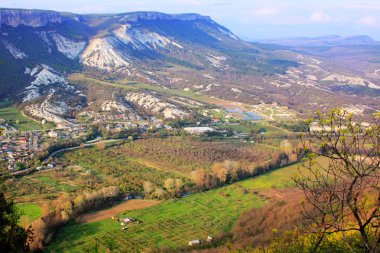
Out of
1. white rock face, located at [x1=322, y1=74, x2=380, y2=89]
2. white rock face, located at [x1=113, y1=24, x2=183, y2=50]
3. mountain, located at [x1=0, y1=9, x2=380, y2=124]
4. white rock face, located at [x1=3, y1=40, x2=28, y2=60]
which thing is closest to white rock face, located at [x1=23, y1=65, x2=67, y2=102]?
mountain, located at [x1=0, y1=9, x2=380, y2=124]

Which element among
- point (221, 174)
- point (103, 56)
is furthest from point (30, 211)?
point (103, 56)

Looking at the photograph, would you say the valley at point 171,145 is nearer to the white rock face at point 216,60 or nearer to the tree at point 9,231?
the tree at point 9,231

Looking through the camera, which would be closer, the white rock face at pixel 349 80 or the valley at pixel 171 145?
the valley at pixel 171 145

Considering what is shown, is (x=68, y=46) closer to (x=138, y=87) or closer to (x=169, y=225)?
(x=138, y=87)

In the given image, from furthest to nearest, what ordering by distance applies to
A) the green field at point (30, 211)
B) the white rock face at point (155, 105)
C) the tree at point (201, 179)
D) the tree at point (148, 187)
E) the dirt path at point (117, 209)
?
the white rock face at point (155, 105), the tree at point (201, 179), the tree at point (148, 187), the dirt path at point (117, 209), the green field at point (30, 211)

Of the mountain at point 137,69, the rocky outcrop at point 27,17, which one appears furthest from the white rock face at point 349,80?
the rocky outcrop at point 27,17
